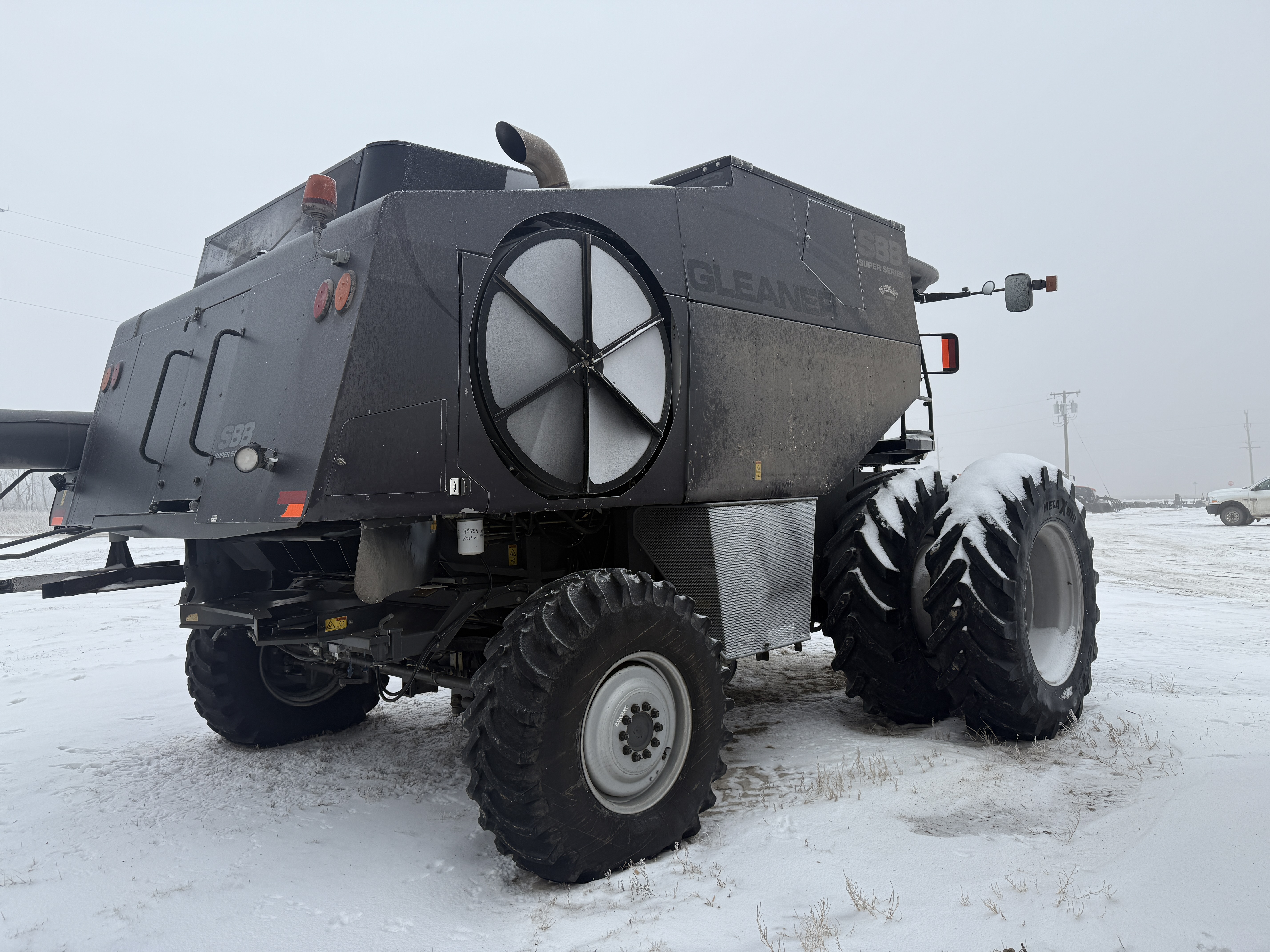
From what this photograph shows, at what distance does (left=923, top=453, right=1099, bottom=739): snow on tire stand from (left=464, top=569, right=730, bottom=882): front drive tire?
159 cm

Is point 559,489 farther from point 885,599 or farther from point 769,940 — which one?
point 885,599

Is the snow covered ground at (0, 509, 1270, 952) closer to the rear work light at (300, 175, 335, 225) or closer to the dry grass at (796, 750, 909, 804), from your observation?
the dry grass at (796, 750, 909, 804)

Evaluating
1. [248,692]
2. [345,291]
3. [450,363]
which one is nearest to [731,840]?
[450,363]

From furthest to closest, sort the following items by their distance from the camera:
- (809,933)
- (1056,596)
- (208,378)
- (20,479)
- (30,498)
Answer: (30,498), (1056,596), (20,479), (208,378), (809,933)

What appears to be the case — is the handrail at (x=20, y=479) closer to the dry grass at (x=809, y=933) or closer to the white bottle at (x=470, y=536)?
the white bottle at (x=470, y=536)

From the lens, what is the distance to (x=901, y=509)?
17.9 feet

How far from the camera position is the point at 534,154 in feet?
14.0

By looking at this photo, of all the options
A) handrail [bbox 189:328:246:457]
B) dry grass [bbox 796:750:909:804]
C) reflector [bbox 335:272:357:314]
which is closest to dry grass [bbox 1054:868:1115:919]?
dry grass [bbox 796:750:909:804]

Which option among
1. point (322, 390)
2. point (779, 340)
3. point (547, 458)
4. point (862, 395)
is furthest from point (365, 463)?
point (862, 395)

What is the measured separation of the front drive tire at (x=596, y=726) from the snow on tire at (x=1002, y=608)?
5.22ft

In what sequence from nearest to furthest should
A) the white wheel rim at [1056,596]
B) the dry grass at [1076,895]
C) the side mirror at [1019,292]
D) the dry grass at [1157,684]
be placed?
1. the dry grass at [1076,895]
2. the white wheel rim at [1056,596]
3. the dry grass at [1157,684]
4. the side mirror at [1019,292]

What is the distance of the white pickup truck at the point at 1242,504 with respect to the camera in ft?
84.6

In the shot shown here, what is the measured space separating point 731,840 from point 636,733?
24.3 inches

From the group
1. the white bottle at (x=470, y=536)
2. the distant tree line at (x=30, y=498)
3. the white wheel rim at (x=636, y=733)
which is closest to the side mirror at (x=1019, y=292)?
the white wheel rim at (x=636, y=733)
